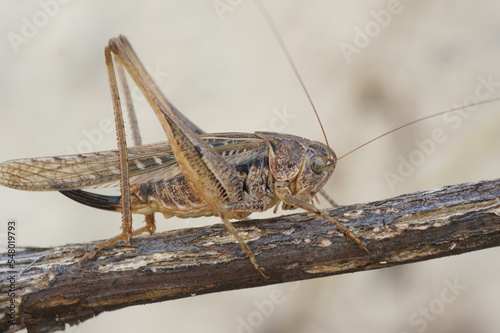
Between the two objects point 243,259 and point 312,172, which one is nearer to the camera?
point 243,259

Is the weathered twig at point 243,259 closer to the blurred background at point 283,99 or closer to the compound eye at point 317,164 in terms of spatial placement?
the compound eye at point 317,164

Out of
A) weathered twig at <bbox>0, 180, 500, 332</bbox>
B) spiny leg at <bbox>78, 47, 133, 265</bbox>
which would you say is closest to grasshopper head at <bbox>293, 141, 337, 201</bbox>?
weathered twig at <bbox>0, 180, 500, 332</bbox>

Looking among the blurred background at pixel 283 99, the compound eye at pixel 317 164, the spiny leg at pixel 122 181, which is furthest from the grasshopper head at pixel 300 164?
the blurred background at pixel 283 99

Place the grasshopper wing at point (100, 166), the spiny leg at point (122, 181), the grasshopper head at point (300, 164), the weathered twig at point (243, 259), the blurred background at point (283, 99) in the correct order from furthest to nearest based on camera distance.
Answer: the blurred background at point (283, 99) < the grasshopper head at point (300, 164) < the grasshopper wing at point (100, 166) < the spiny leg at point (122, 181) < the weathered twig at point (243, 259)

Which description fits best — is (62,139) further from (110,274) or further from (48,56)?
(110,274)

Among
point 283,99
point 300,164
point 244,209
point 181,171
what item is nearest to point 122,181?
point 181,171

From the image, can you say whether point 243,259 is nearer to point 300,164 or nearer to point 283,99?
point 300,164

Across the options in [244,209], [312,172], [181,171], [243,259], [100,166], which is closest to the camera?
[243,259]
